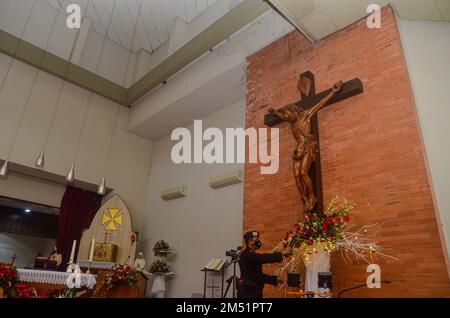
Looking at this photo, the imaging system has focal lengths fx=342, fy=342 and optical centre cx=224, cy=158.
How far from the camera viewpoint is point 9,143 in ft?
24.3

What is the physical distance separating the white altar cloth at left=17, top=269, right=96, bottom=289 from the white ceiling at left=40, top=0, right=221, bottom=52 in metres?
6.88

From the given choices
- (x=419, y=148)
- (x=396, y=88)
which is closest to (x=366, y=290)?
(x=419, y=148)

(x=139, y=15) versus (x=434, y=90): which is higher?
(x=139, y=15)

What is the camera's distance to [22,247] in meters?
11.4

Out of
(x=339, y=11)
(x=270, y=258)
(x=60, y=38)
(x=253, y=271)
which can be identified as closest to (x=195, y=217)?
(x=253, y=271)

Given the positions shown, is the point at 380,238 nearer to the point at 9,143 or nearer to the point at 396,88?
the point at 396,88

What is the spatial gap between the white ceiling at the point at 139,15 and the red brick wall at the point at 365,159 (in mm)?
4057

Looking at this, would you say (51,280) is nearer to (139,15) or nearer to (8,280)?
(8,280)

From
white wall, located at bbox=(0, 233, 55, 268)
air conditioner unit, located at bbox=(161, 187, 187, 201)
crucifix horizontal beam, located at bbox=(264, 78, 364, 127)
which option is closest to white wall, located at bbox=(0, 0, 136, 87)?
air conditioner unit, located at bbox=(161, 187, 187, 201)

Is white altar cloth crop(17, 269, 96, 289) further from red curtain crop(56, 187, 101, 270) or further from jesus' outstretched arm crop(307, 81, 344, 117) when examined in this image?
jesus' outstretched arm crop(307, 81, 344, 117)

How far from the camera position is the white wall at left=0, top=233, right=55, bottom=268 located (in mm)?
11133

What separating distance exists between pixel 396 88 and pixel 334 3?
60.6 inches

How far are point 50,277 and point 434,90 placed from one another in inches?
227

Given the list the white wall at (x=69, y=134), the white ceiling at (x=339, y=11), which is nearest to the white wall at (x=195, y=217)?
the white wall at (x=69, y=134)
